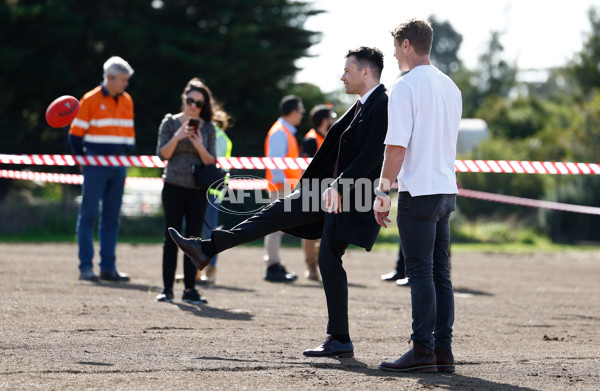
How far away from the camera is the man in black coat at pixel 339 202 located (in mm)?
5668

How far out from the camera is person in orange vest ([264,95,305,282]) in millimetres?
10914

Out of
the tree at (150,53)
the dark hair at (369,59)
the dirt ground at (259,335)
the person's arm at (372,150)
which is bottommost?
the dirt ground at (259,335)

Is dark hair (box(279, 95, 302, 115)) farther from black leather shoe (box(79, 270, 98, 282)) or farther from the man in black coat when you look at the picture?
the man in black coat

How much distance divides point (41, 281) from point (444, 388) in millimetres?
5973

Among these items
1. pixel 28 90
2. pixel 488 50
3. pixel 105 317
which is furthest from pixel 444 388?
pixel 488 50

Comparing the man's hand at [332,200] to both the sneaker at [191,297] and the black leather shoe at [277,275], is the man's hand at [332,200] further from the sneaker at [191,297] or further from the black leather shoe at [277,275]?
the black leather shoe at [277,275]

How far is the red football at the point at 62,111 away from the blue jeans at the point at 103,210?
1.25 meters

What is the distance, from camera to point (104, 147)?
9.98 meters

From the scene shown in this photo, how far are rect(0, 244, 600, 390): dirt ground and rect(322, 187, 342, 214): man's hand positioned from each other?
37.0 inches

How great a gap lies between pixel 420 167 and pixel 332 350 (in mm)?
1329

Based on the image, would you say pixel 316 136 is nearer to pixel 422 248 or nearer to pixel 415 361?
pixel 422 248

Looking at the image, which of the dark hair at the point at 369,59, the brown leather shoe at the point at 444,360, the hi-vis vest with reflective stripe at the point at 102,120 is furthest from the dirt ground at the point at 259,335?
the dark hair at the point at 369,59

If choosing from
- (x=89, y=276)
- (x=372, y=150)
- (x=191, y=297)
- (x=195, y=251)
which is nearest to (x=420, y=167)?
(x=372, y=150)

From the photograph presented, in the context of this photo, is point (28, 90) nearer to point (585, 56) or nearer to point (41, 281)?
point (41, 281)
